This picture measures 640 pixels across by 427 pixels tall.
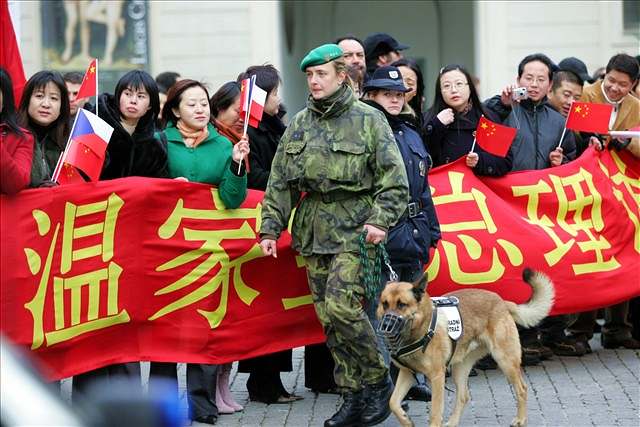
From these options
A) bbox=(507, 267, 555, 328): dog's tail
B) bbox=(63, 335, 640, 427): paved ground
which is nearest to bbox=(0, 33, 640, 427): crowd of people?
bbox=(63, 335, 640, 427): paved ground

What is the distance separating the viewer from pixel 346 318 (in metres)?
7.46

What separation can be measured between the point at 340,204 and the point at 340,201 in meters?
0.02

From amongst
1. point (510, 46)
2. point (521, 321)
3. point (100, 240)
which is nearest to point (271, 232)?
point (100, 240)

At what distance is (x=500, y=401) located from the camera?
338 inches

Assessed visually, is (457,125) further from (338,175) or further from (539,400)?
(338,175)

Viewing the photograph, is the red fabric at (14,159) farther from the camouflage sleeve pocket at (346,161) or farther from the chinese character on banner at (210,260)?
the camouflage sleeve pocket at (346,161)

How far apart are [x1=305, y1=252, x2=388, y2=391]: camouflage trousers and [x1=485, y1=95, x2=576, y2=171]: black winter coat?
106 inches

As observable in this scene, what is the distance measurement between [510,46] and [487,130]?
34.4 ft

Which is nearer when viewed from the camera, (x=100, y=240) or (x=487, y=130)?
(x=100, y=240)

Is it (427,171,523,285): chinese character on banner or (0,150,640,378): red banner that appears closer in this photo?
(0,150,640,378): red banner

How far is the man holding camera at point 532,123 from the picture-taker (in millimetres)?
9820

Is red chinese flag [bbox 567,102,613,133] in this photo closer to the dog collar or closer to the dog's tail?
the dog's tail

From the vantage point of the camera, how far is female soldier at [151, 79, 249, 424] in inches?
316

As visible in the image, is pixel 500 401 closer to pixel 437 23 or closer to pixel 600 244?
pixel 600 244
